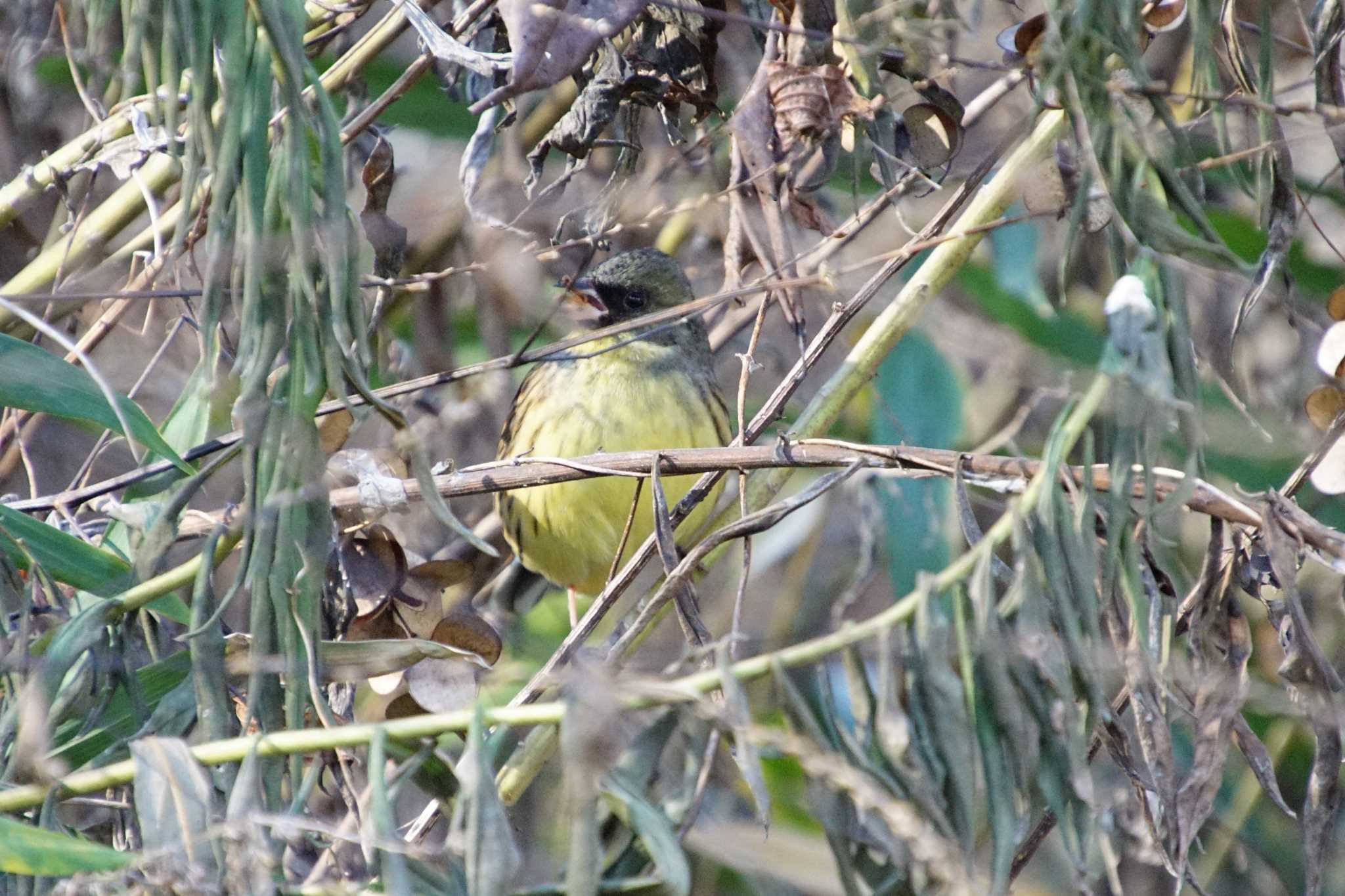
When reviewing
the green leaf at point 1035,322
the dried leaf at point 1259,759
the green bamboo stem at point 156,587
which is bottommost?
the green leaf at point 1035,322

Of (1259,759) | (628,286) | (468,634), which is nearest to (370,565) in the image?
(468,634)

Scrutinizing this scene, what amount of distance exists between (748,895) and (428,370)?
1438mm

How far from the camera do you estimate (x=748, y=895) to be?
3494 millimetres

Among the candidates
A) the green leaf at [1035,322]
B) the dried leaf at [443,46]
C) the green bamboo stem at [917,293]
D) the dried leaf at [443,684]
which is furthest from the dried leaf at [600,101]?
the green leaf at [1035,322]

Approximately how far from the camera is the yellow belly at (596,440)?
2.87 m

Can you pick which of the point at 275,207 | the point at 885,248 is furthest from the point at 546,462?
the point at 885,248

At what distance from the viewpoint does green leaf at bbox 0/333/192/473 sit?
1597 mm

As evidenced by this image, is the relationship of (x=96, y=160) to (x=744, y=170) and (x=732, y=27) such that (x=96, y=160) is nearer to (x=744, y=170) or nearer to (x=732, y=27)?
(x=744, y=170)

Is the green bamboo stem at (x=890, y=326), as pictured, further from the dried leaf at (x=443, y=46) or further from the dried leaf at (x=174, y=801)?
the dried leaf at (x=174, y=801)

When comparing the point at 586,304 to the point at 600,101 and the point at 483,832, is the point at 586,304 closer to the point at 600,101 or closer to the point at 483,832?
the point at 600,101

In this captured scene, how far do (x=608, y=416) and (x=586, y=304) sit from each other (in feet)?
0.85

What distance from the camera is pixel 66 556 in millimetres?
1559

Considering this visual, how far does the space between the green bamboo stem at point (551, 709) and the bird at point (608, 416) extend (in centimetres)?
166

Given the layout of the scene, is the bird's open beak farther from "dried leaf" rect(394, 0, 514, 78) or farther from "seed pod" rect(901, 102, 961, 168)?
"dried leaf" rect(394, 0, 514, 78)
